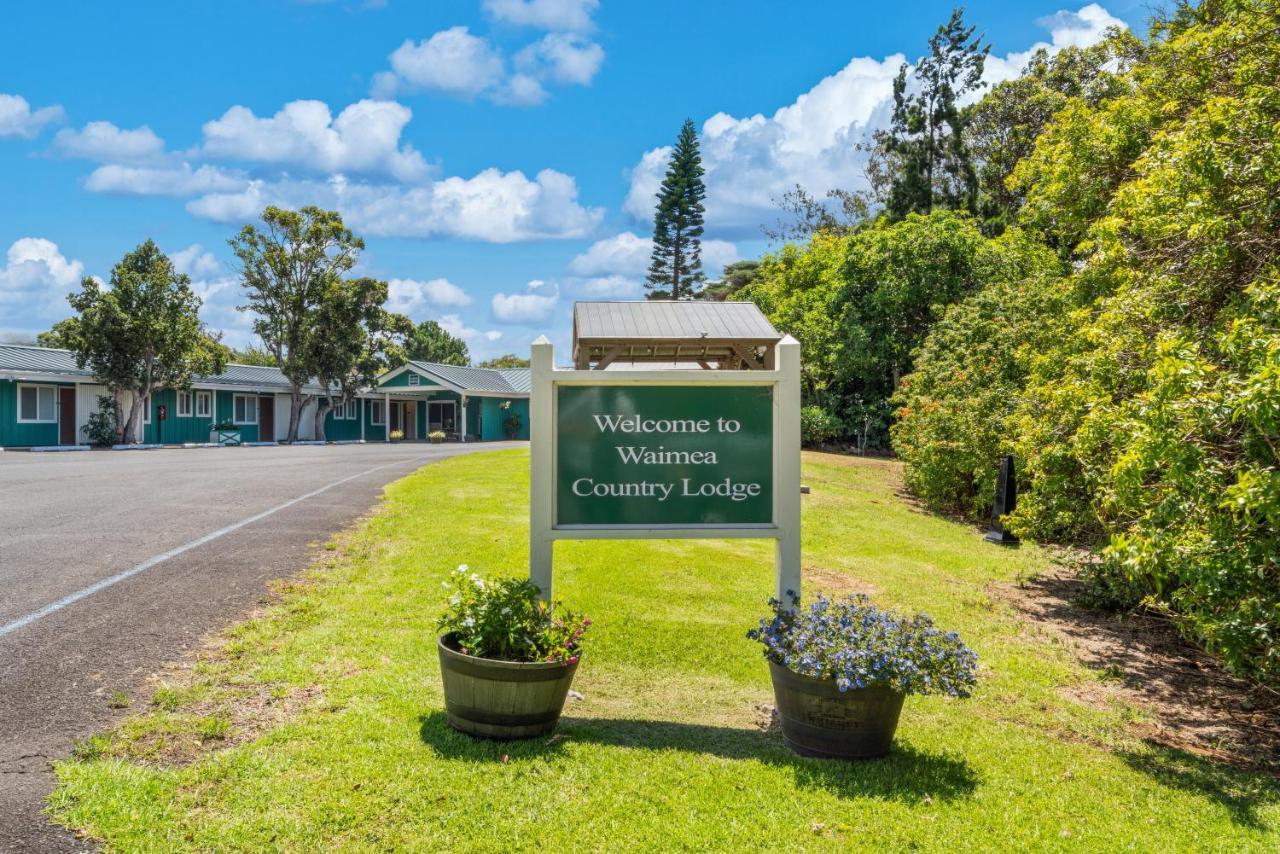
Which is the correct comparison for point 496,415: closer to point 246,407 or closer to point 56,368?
point 246,407

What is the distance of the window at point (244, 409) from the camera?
35.3 metres

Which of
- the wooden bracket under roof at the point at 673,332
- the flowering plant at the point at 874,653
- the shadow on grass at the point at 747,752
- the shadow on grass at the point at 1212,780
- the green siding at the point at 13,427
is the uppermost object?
the wooden bracket under roof at the point at 673,332

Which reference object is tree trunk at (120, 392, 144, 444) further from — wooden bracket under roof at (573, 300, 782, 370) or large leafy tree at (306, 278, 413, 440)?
wooden bracket under roof at (573, 300, 782, 370)

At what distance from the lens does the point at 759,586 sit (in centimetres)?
801

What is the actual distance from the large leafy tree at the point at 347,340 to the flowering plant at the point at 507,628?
3486cm

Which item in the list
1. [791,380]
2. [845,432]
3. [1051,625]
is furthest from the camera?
[845,432]

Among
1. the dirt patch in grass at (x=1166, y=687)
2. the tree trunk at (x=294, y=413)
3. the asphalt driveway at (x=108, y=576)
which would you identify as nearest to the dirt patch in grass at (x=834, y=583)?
the dirt patch in grass at (x=1166, y=687)

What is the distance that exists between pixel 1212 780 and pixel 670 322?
9868 millimetres

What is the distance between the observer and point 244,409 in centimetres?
3584

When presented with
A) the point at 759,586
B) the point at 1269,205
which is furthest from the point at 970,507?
the point at 1269,205

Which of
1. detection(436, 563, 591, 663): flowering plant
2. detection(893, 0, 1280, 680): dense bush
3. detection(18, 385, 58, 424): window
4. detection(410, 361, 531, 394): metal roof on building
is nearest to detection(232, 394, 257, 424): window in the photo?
detection(18, 385, 58, 424): window

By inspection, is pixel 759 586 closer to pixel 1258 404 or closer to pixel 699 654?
pixel 699 654

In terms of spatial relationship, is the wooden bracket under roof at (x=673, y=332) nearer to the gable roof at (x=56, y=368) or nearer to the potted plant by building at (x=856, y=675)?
the potted plant by building at (x=856, y=675)

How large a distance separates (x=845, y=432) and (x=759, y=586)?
70.6 ft
